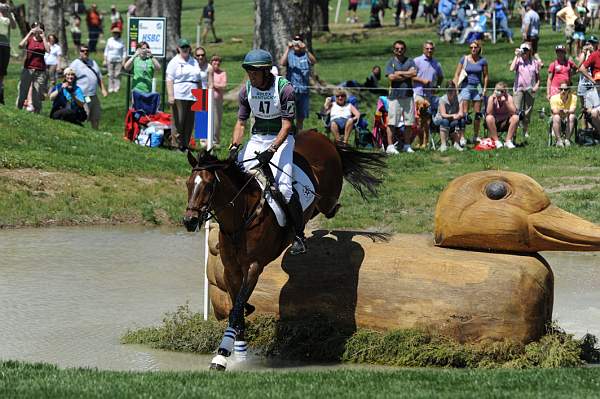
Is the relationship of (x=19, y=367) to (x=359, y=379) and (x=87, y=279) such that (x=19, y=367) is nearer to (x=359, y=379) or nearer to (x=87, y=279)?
(x=359, y=379)

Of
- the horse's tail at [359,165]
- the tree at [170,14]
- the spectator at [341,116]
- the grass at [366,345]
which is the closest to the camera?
→ the grass at [366,345]

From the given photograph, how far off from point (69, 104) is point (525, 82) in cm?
905

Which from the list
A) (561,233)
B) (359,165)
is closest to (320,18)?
(359,165)

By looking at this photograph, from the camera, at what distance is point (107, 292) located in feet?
43.8

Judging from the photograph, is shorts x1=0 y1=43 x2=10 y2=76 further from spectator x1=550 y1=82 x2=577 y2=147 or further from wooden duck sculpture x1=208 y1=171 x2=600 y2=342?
wooden duck sculpture x1=208 y1=171 x2=600 y2=342

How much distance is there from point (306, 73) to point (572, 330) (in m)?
13.2

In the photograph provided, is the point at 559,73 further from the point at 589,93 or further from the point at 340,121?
the point at 340,121

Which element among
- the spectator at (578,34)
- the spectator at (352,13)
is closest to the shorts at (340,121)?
the spectator at (578,34)

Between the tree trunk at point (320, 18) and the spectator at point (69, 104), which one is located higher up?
the tree trunk at point (320, 18)

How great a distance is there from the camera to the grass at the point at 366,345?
10.1 m

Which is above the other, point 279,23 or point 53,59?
point 279,23

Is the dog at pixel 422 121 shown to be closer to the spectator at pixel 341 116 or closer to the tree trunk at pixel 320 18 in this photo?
the spectator at pixel 341 116

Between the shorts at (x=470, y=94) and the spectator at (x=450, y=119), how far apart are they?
0.18 m

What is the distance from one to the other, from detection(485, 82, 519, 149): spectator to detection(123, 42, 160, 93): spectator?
22.7 feet
